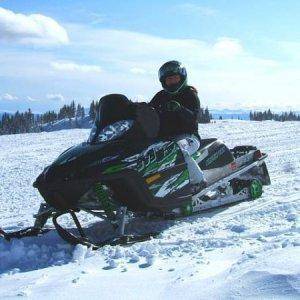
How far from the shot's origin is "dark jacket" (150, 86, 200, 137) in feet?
21.2

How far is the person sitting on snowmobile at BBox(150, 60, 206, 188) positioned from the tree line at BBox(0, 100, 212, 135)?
3343 inches

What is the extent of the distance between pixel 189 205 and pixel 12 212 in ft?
8.96

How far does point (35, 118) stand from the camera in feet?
402

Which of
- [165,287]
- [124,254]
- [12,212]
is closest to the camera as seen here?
[165,287]

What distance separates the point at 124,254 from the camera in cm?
484

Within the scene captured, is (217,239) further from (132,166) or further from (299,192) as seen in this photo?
(299,192)

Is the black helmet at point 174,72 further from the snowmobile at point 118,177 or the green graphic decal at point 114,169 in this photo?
the green graphic decal at point 114,169

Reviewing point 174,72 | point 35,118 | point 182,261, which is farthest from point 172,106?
point 35,118

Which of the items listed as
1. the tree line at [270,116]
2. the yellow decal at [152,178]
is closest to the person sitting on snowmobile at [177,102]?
the yellow decal at [152,178]

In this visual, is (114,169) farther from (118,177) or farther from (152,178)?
(152,178)

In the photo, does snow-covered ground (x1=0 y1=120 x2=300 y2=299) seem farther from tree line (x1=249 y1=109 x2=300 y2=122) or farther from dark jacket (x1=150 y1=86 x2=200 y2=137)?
tree line (x1=249 y1=109 x2=300 y2=122)

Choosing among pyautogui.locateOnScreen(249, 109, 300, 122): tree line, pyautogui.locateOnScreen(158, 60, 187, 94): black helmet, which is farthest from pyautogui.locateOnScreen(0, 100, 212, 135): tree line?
pyautogui.locateOnScreen(158, 60, 187, 94): black helmet

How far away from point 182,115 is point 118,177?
56.2 inches

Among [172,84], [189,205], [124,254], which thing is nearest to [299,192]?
[189,205]
